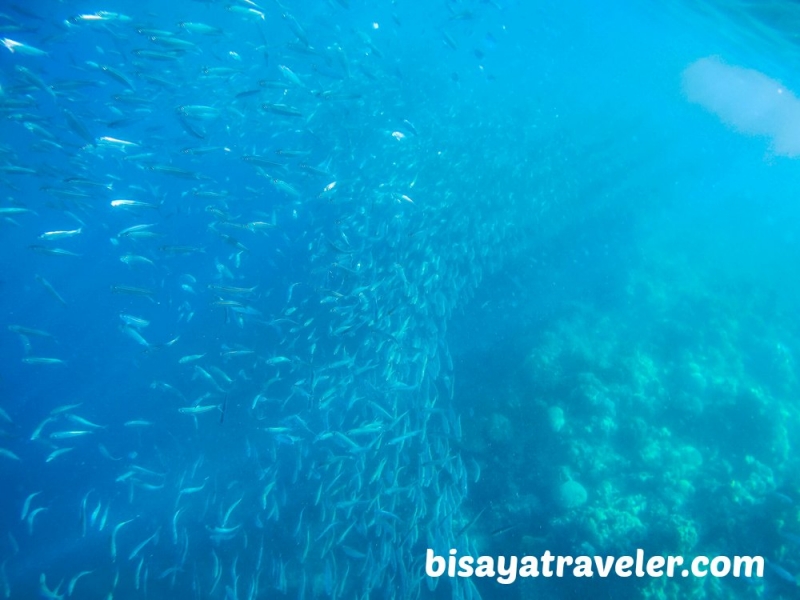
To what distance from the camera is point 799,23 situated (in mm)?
15727

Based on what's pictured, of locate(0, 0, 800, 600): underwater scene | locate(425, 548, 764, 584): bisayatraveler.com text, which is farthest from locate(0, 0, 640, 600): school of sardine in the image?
locate(425, 548, 764, 584): bisayatraveler.com text

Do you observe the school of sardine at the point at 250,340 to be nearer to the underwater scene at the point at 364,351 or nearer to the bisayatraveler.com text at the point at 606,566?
the underwater scene at the point at 364,351

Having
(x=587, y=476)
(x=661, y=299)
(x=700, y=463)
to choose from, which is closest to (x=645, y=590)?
(x=587, y=476)

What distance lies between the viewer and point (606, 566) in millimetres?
8250

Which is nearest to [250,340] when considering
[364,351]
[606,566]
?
[364,351]

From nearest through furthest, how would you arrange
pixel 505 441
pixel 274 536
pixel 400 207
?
pixel 274 536 < pixel 505 441 < pixel 400 207

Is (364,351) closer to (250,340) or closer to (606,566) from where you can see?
(250,340)

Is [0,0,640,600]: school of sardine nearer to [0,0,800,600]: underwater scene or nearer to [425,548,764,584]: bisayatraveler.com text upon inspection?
[0,0,800,600]: underwater scene

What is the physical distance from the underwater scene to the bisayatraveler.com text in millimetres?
158

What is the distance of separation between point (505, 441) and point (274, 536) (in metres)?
5.52

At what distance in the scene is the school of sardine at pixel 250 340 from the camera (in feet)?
25.8

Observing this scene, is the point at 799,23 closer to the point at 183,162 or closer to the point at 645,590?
the point at 645,590

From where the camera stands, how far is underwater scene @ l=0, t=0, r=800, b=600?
8.23 m

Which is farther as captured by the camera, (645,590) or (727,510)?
(727,510)
